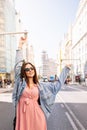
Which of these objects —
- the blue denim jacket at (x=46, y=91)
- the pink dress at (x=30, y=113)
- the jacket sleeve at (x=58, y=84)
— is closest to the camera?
the pink dress at (x=30, y=113)

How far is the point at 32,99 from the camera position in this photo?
5527mm

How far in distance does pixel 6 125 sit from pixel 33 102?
7.21 m

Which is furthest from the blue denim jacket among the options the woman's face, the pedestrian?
the woman's face

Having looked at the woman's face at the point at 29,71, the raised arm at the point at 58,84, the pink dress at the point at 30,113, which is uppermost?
the woman's face at the point at 29,71

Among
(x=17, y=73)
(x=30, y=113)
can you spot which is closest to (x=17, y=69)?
(x=17, y=73)

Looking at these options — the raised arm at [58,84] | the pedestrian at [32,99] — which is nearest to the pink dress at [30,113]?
the pedestrian at [32,99]

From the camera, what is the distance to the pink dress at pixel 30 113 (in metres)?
5.38

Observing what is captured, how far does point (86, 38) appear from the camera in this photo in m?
124

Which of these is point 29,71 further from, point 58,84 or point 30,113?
point 30,113

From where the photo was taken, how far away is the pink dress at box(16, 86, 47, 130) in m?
5.38

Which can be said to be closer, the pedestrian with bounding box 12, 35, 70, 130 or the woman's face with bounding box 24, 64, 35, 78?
the pedestrian with bounding box 12, 35, 70, 130

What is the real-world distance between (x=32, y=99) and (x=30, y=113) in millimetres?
204

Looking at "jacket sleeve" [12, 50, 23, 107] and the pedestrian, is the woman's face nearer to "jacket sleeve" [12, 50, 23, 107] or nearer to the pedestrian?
the pedestrian

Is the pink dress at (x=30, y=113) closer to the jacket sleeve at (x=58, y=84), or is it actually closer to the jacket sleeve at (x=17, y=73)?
the jacket sleeve at (x=17, y=73)
